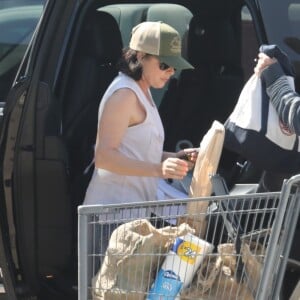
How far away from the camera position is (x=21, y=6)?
11.7 ft

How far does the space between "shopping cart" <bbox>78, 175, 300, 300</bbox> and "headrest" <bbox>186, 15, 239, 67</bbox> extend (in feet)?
4.64

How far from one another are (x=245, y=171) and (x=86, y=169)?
823 mm

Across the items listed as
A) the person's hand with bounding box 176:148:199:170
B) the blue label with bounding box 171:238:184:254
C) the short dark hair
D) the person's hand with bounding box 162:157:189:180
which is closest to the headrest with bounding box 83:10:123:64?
the short dark hair

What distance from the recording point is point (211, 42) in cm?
392

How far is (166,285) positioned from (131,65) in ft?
2.95

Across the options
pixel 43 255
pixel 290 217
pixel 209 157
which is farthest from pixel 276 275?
pixel 43 255

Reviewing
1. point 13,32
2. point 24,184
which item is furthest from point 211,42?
point 24,184

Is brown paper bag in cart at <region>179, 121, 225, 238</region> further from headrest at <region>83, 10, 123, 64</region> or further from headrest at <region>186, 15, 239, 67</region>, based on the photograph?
headrest at <region>83, 10, 123, 64</region>

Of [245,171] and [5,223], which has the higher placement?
[245,171]

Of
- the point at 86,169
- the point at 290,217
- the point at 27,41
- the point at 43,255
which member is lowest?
the point at 43,255

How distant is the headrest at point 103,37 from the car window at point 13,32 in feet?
1.12

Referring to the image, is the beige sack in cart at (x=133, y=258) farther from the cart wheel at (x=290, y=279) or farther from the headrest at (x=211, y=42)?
the headrest at (x=211, y=42)

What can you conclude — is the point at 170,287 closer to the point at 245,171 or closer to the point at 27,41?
the point at 245,171

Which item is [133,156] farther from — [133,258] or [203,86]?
[203,86]
